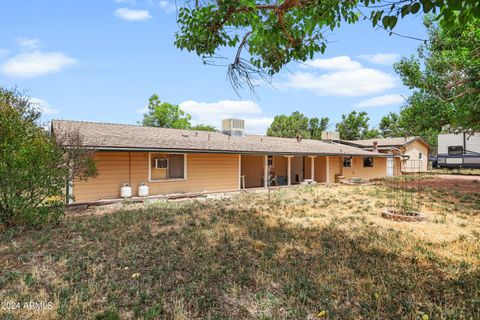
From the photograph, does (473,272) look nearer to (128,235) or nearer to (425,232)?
(425,232)

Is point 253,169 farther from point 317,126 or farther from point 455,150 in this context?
point 317,126

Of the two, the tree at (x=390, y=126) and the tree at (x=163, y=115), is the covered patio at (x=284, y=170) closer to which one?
the tree at (x=163, y=115)

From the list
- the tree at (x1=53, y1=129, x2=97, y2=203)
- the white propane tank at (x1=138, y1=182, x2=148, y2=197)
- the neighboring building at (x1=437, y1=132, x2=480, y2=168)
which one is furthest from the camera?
the neighboring building at (x1=437, y1=132, x2=480, y2=168)

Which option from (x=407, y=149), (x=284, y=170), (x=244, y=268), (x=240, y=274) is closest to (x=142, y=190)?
(x=244, y=268)

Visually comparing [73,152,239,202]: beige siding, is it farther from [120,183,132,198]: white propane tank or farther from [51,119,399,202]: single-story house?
[120,183,132,198]: white propane tank

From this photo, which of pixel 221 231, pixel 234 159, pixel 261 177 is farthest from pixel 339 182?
pixel 221 231

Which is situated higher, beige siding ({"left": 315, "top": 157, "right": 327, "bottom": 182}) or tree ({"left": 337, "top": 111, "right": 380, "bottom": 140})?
tree ({"left": 337, "top": 111, "right": 380, "bottom": 140})

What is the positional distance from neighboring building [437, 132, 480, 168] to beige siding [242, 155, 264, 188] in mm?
22986

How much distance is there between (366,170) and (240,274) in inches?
842

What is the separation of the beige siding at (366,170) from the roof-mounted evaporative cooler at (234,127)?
836 cm

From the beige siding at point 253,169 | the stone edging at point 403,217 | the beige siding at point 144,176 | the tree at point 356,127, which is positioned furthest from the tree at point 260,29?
the tree at point 356,127

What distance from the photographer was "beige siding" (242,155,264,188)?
708 inches

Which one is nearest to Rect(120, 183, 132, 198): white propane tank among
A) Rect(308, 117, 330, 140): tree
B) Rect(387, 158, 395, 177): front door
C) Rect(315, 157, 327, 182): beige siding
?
Rect(315, 157, 327, 182): beige siding

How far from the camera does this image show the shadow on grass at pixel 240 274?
3074mm
